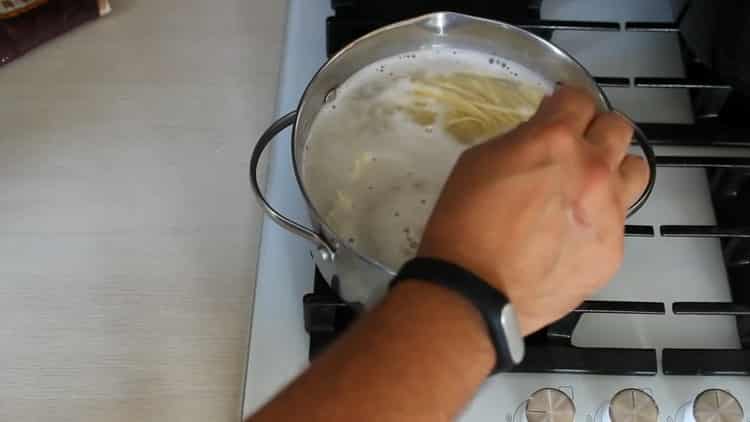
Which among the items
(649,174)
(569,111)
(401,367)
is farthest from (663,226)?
(401,367)

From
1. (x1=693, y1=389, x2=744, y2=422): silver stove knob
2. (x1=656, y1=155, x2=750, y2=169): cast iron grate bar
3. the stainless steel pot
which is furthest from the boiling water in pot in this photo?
(x1=693, y1=389, x2=744, y2=422): silver stove knob

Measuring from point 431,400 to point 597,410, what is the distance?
244 mm

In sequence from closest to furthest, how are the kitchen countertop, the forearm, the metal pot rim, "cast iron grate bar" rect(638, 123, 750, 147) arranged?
1. the forearm
2. the metal pot rim
3. the kitchen countertop
4. "cast iron grate bar" rect(638, 123, 750, 147)

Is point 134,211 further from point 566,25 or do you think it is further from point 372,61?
point 566,25

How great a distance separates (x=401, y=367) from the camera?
41 cm

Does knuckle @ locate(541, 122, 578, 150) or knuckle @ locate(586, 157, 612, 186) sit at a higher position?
knuckle @ locate(541, 122, 578, 150)

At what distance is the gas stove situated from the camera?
24.1 inches

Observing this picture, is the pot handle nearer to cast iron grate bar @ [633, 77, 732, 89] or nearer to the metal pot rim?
the metal pot rim

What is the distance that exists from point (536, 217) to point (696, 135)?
35 centimetres

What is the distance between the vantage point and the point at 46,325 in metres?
0.65

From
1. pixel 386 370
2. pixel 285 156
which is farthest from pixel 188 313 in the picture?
pixel 386 370

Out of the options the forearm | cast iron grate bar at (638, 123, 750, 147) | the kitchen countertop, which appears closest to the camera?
the forearm

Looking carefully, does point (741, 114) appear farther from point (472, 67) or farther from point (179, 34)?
point (179, 34)

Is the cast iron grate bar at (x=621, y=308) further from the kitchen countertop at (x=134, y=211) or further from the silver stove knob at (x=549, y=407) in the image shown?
the kitchen countertop at (x=134, y=211)
